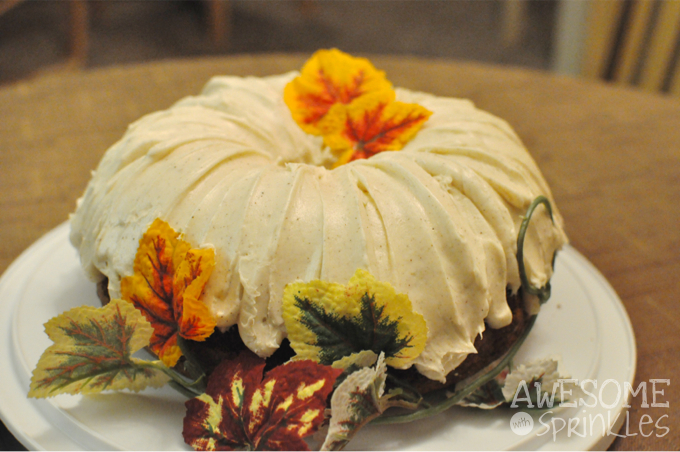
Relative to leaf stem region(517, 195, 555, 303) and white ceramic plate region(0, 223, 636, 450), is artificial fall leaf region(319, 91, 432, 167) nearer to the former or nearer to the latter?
leaf stem region(517, 195, 555, 303)

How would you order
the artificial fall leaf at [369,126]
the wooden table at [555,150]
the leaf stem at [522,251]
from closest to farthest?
the leaf stem at [522,251]
the artificial fall leaf at [369,126]
the wooden table at [555,150]

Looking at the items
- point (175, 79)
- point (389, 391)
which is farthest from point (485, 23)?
point (389, 391)

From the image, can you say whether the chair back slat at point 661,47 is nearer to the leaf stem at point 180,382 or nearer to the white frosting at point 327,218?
the white frosting at point 327,218

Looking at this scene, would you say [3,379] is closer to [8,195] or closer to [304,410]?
[304,410]

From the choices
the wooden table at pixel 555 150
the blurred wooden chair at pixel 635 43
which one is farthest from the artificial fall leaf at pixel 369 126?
the blurred wooden chair at pixel 635 43

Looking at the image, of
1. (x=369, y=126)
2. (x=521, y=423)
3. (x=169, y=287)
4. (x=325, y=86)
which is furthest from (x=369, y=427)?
(x=325, y=86)
